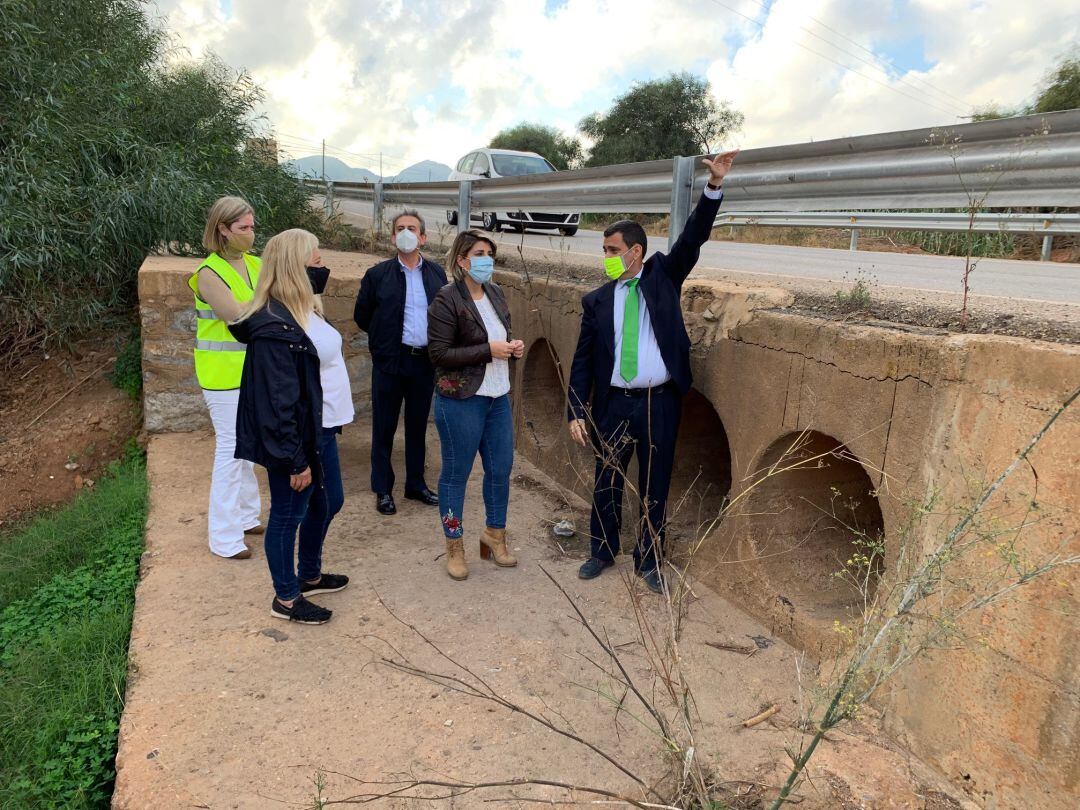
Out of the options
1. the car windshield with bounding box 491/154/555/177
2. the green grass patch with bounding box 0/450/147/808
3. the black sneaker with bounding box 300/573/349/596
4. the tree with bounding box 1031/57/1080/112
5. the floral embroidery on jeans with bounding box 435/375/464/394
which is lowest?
the green grass patch with bounding box 0/450/147/808

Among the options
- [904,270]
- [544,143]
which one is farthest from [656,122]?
[904,270]

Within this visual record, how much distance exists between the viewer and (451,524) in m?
4.12

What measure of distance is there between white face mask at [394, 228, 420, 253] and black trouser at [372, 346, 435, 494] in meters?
0.64

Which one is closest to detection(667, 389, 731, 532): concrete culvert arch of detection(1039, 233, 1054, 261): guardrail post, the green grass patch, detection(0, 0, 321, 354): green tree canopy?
the green grass patch

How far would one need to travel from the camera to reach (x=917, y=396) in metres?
2.90

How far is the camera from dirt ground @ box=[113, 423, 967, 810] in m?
2.63

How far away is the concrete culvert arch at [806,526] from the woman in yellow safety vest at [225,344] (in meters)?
2.76

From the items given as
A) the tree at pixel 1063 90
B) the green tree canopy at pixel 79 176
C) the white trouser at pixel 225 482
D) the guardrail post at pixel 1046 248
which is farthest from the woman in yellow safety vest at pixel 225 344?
the tree at pixel 1063 90

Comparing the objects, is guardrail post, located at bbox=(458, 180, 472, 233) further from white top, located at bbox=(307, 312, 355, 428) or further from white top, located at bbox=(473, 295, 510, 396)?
white top, located at bbox=(307, 312, 355, 428)

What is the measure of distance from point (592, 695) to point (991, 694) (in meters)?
1.47

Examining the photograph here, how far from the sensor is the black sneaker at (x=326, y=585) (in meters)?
3.88

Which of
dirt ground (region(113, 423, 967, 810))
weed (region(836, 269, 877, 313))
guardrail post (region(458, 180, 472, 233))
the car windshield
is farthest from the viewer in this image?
the car windshield

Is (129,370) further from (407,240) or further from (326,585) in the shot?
(326,585)

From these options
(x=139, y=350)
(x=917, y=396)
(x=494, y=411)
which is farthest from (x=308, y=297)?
(x=139, y=350)
